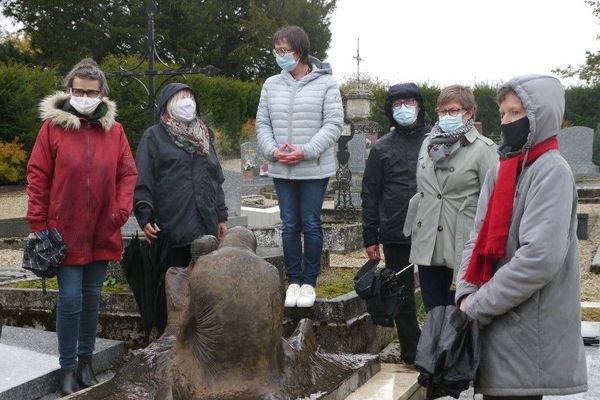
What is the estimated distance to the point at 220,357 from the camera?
3055 mm

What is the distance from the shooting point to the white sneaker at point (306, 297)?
509cm

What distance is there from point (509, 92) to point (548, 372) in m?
0.99

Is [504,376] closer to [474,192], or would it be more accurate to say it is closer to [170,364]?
[170,364]

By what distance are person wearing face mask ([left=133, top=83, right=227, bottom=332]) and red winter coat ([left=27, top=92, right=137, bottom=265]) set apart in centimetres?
43

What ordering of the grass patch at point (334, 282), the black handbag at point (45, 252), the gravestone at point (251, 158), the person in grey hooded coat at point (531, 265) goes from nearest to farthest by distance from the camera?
the person in grey hooded coat at point (531, 265)
the black handbag at point (45, 252)
the grass patch at point (334, 282)
the gravestone at point (251, 158)

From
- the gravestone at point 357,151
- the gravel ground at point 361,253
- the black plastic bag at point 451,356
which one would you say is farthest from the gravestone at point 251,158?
the black plastic bag at point 451,356

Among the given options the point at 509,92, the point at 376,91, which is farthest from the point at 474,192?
the point at 376,91

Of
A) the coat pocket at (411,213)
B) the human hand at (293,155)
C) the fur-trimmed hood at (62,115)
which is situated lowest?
the coat pocket at (411,213)

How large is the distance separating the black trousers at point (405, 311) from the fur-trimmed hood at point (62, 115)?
6.08 ft

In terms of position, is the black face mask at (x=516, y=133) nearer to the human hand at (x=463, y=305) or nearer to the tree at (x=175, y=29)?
the human hand at (x=463, y=305)

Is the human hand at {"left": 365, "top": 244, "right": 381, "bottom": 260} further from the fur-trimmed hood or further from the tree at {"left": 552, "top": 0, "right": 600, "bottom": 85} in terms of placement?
the tree at {"left": 552, "top": 0, "right": 600, "bottom": 85}

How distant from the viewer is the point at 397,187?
4852mm

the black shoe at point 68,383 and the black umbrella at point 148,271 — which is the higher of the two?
the black umbrella at point 148,271

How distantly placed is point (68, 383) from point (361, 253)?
5.86 metres
